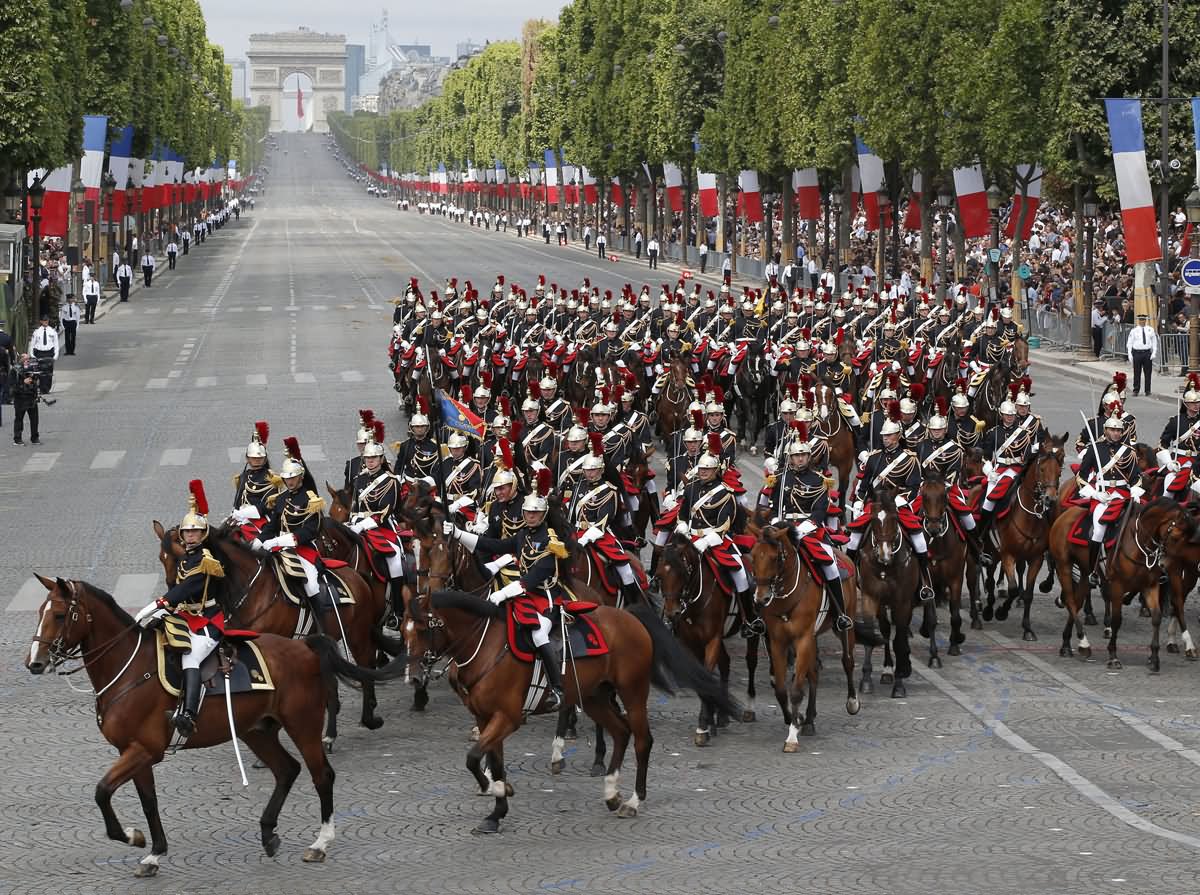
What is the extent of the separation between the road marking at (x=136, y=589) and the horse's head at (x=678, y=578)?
316 inches

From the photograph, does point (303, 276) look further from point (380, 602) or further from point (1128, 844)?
point (1128, 844)

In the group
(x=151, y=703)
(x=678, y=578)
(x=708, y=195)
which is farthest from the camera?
(x=708, y=195)

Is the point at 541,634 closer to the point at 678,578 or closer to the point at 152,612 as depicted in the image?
the point at 678,578

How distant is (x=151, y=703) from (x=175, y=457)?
2191 centimetres

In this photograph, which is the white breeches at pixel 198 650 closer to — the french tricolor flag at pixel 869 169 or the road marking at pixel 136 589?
the road marking at pixel 136 589

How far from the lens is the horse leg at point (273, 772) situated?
14.2 metres

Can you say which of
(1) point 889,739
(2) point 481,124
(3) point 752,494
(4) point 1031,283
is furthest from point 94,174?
(2) point 481,124

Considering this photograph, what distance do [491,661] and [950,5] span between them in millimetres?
49282

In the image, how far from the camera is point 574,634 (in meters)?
15.3

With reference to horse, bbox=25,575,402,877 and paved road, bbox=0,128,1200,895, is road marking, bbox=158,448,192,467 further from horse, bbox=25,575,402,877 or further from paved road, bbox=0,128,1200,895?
horse, bbox=25,575,402,877

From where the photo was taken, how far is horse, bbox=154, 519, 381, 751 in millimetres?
16688

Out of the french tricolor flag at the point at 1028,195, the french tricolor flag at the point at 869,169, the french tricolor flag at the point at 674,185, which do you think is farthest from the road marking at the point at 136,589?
the french tricolor flag at the point at 674,185

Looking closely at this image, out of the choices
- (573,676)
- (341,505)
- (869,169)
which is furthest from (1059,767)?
(869,169)

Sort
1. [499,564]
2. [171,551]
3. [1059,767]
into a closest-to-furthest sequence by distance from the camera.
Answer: [499,564]
[1059,767]
[171,551]
